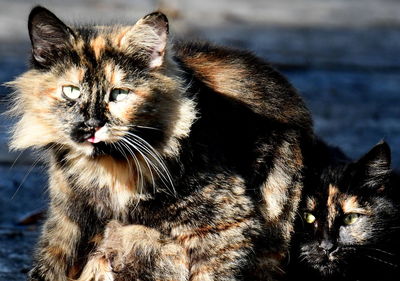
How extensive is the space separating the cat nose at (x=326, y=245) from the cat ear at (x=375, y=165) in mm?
347

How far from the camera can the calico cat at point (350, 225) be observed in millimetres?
3418

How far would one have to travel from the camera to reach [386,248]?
11.4 ft

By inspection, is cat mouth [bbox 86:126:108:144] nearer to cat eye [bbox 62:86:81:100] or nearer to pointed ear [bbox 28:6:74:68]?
cat eye [bbox 62:86:81:100]

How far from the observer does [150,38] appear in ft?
9.95

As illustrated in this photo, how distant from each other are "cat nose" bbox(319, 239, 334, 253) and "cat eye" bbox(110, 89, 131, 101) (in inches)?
44.7

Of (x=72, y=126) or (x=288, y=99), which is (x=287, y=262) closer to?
(x=288, y=99)

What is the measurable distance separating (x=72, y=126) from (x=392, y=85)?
4.13m

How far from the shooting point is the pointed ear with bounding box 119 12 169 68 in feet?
9.90

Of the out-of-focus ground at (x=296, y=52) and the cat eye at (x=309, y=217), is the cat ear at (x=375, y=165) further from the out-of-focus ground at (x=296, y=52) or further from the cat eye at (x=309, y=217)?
the out-of-focus ground at (x=296, y=52)

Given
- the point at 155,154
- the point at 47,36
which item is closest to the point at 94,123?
the point at 155,154

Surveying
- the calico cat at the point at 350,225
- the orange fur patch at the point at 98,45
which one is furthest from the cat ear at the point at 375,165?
the orange fur patch at the point at 98,45

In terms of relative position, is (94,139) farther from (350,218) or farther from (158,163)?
(350,218)

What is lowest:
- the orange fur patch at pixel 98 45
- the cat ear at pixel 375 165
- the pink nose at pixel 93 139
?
the cat ear at pixel 375 165

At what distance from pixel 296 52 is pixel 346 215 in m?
3.66
